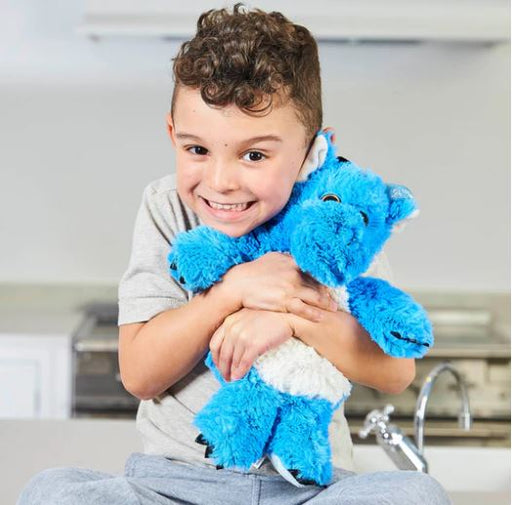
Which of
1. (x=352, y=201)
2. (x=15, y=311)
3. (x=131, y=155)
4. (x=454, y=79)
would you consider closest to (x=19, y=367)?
(x=15, y=311)

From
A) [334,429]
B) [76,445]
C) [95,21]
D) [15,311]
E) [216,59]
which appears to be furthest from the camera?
[15,311]

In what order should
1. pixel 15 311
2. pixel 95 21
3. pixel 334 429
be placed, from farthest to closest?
pixel 15 311, pixel 95 21, pixel 334 429

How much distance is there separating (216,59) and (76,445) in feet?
3.48

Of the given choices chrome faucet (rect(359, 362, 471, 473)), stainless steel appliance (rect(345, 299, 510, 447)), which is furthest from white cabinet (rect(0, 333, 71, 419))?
chrome faucet (rect(359, 362, 471, 473))

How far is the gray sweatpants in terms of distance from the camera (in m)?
0.95

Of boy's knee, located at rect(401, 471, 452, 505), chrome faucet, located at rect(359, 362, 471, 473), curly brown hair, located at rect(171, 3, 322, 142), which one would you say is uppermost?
curly brown hair, located at rect(171, 3, 322, 142)

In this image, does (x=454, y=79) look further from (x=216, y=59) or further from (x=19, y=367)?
(x=216, y=59)

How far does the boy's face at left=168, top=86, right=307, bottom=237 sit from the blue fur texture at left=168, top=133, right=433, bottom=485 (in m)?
0.03

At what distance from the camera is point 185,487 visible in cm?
108

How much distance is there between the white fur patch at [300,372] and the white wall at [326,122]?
7.84ft

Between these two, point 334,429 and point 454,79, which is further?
point 454,79

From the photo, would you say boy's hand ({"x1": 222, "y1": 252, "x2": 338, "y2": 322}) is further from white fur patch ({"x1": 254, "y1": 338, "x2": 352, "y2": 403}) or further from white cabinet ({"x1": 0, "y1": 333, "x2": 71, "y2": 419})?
white cabinet ({"x1": 0, "y1": 333, "x2": 71, "y2": 419})

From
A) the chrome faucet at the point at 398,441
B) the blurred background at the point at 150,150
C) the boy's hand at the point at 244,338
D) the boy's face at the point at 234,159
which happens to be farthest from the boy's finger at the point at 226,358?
the blurred background at the point at 150,150

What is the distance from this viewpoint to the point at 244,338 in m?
1.00
